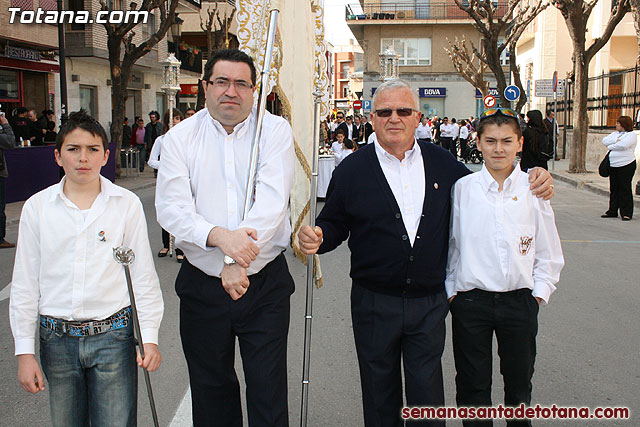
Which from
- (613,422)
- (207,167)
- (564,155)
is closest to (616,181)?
(613,422)

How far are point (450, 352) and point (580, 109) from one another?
16.6 metres

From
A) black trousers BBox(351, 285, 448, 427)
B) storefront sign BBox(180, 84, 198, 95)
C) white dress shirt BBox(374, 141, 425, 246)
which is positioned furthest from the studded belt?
storefront sign BBox(180, 84, 198, 95)

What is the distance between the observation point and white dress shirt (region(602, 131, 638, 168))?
471 inches

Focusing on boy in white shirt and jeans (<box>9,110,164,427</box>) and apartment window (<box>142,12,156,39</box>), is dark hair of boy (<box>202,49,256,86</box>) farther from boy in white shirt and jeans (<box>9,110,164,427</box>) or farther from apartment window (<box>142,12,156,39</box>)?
apartment window (<box>142,12,156,39</box>)

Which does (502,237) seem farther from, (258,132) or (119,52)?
(119,52)

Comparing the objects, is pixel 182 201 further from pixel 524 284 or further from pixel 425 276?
pixel 524 284

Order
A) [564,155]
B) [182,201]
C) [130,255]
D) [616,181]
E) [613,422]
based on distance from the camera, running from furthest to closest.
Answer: [564,155], [616,181], [613,422], [182,201], [130,255]

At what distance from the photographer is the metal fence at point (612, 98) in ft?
64.7

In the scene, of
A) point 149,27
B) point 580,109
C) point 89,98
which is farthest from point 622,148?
point 149,27

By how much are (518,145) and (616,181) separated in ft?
32.0

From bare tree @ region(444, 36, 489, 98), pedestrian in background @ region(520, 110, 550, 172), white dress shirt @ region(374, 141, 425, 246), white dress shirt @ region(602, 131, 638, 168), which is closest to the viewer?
white dress shirt @ region(374, 141, 425, 246)

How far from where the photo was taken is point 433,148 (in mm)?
3439

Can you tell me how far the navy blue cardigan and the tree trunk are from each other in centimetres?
1786

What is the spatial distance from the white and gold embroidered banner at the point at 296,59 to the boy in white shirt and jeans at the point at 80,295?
234cm
